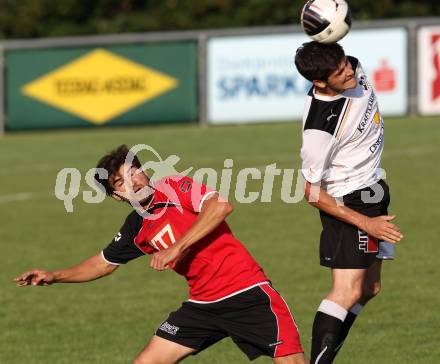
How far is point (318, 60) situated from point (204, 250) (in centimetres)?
153

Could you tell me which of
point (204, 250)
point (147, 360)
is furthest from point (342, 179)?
point (147, 360)

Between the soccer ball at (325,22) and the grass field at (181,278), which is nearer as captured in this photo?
the soccer ball at (325,22)

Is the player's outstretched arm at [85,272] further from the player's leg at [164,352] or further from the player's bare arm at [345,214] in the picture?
the player's bare arm at [345,214]

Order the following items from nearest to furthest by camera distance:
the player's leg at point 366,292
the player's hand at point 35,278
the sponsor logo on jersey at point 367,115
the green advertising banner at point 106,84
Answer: the player's hand at point 35,278 → the sponsor logo on jersey at point 367,115 → the player's leg at point 366,292 → the green advertising banner at point 106,84

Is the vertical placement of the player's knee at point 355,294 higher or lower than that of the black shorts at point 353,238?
lower

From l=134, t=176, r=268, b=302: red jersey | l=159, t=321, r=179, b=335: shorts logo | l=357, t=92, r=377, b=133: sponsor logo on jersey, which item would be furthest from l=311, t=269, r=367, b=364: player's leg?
l=159, t=321, r=179, b=335: shorts logo

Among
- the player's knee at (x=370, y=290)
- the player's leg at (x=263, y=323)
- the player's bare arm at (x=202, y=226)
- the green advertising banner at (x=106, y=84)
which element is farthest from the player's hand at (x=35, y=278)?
the green advertising banner at (x=106, y=84)

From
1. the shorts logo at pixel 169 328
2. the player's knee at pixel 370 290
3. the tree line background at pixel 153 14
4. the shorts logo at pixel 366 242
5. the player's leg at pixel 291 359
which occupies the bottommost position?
the player's leg at pixel 291 359

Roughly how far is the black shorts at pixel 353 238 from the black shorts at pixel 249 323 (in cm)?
98

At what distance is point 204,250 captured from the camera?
8102 mm

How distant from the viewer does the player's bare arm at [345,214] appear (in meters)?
8.52

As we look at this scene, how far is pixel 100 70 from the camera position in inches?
1060

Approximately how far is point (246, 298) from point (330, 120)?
143cm

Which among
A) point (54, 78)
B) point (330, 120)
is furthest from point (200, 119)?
point (330, 120)
